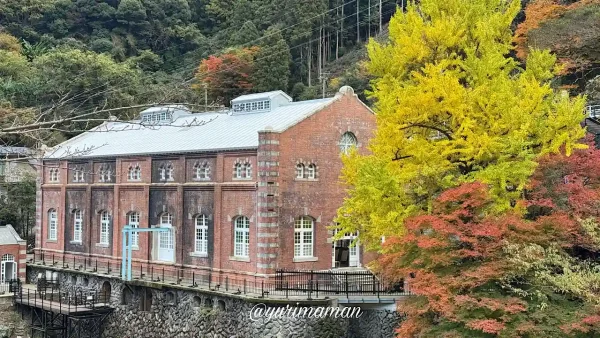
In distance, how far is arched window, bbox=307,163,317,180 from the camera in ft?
92.6

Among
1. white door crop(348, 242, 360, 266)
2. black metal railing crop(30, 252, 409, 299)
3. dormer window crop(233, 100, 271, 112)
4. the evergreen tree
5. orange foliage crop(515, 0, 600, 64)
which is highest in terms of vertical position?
the evergreen tree

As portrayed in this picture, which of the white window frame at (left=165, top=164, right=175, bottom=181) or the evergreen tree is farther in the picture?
the evergreen tree

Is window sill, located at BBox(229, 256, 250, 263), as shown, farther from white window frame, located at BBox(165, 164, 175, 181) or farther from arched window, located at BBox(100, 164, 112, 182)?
arched window, located at BBox(100, 164, 112, 182)

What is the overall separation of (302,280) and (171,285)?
5.81 meters

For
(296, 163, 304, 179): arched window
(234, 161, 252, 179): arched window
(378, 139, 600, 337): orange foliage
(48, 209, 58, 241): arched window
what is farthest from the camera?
(48, 209, 58, 241): arched window

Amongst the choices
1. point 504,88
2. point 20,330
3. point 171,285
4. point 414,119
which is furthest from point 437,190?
point 20,330

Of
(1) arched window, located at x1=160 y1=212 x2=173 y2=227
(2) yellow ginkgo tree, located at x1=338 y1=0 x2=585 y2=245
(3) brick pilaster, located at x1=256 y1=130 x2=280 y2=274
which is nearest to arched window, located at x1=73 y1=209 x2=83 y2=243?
(1) arched window, located at x1=160 y1=212 x2=173 y2=227

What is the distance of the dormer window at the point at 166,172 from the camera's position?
103ft

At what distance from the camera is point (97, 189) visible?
3572 centimetres

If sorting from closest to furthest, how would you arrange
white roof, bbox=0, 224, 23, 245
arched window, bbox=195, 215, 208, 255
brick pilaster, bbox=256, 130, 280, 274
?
brick pilaster, bbox=256, 130, 280, 274
arched window, bbox=195, 215, 208, 255
white roof, bbox=0, 224, 23, 245

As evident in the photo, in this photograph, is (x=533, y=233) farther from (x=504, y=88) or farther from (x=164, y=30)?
(x=164, y=30)

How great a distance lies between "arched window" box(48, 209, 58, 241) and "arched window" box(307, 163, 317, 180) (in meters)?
→ 18.1

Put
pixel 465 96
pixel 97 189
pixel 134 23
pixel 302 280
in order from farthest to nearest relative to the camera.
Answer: pixel 134 23 < pixel 97 189 < pixel 302 280 < pixel 465 96

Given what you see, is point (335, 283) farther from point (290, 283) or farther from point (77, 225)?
point (77, 225)
